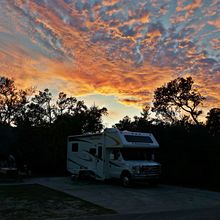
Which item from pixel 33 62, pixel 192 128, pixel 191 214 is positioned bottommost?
pixel 191 214

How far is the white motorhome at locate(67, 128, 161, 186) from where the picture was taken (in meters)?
20.7

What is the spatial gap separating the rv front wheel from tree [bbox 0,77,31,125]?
26.7 m

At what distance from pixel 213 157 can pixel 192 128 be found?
129 inches

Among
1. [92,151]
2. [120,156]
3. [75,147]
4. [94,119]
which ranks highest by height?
[94,119]

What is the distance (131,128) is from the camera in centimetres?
Result: 3117

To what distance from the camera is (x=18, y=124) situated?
35.7 meters

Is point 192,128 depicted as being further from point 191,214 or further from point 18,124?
point 18,124

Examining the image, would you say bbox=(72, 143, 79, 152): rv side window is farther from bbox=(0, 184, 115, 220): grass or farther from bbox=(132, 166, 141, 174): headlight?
bbox=(0, 184, 115, 220): grass

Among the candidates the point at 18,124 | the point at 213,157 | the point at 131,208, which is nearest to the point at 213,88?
the point at 213,157

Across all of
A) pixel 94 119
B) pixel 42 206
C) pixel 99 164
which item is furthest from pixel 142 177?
pixel 94 119

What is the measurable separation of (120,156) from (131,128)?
9.81m

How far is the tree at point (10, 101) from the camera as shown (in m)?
45.0

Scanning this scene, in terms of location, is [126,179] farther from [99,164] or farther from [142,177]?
[99,164]

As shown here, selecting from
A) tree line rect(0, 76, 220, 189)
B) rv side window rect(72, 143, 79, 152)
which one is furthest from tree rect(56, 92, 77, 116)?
rv side window rect(72, 143, 79, 152)
